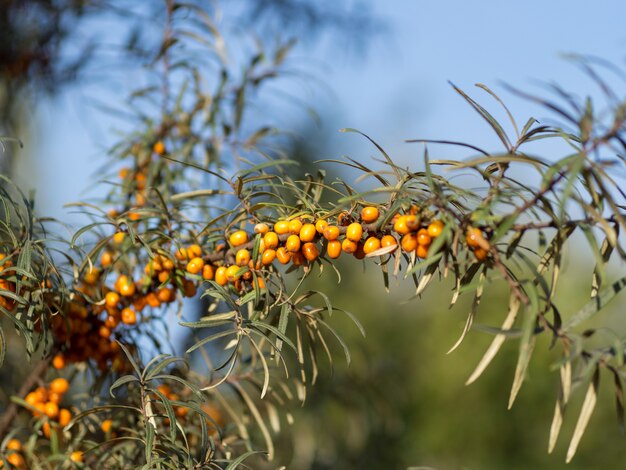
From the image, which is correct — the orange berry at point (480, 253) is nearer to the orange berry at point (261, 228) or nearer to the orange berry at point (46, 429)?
the orange berry at point (261, 228)

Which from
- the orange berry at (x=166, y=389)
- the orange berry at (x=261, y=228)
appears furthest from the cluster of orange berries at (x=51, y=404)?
the orange berry at (x=261, y=228)

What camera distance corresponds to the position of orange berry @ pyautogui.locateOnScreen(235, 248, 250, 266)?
21.8 inches

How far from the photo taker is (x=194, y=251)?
607mm

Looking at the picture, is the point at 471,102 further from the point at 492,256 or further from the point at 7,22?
the point at 7,22

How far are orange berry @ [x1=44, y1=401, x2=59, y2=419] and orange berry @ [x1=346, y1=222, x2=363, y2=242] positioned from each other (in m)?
0.41

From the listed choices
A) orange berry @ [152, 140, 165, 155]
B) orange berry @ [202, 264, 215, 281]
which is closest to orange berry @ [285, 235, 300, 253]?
orange berry @ [202, 264, 215, 281]

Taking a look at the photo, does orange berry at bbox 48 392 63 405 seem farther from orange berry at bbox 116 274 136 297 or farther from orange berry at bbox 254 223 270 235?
orange berry at bbox 254 223 270 235

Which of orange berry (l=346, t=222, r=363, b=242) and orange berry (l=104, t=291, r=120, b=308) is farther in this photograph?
orange berry (l=104, t=291, r=120, b=308)

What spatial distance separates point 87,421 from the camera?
683 mm

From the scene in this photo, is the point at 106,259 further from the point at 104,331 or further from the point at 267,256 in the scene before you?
the point at 267,256

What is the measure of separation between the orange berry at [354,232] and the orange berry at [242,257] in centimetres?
11

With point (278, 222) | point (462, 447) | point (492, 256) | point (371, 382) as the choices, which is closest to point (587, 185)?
point (492, 256)

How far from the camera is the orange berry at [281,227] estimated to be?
1.71 ft

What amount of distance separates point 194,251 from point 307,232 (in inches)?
6.0
